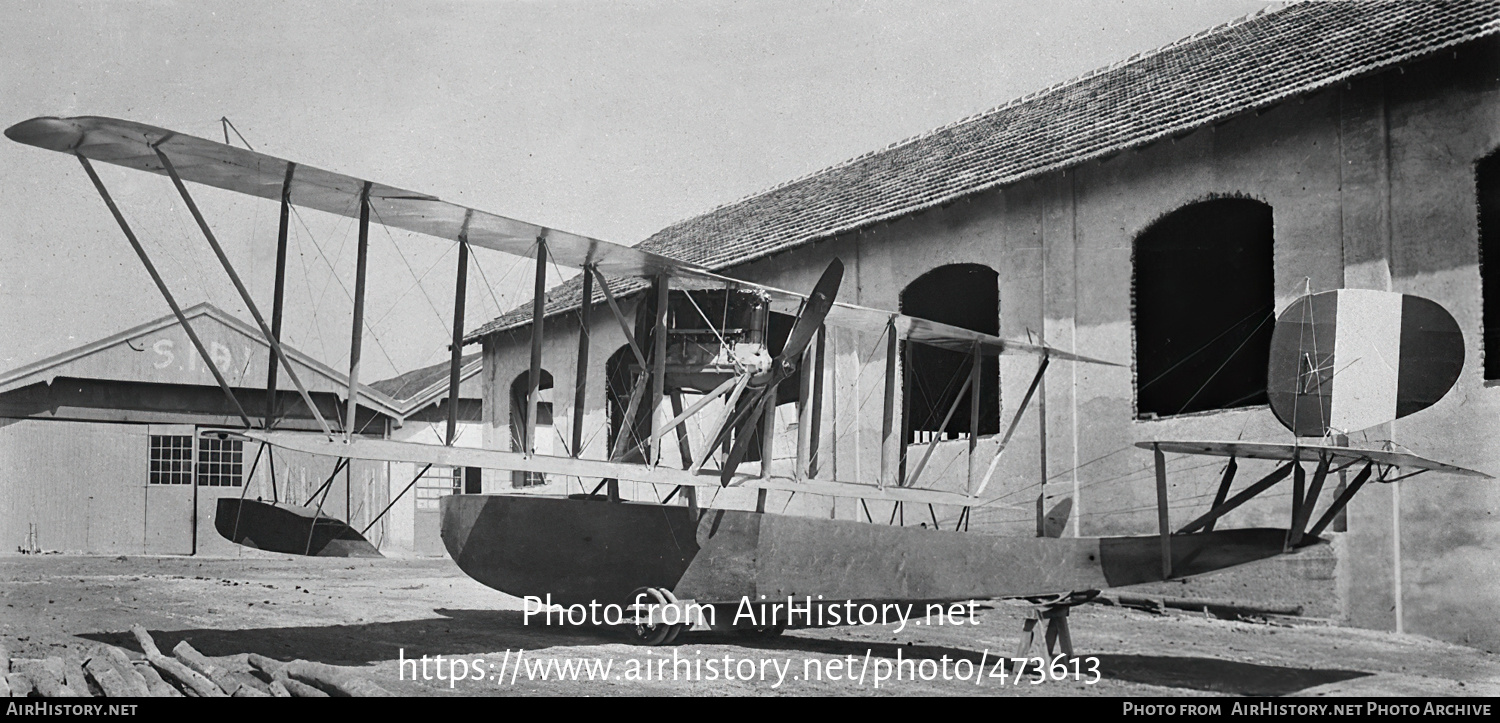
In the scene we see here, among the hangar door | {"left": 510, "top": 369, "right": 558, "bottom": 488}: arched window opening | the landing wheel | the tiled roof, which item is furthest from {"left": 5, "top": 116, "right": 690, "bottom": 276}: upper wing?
the hangar door

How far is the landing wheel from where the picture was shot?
979cm

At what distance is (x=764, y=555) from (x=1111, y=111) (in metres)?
8.85

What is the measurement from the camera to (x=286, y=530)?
9680 mm

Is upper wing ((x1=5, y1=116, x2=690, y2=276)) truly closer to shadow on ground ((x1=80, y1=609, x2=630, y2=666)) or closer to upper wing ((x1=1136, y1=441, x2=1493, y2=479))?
shadow on ground ((x1=80, y1=609, x2=630, y2=666))

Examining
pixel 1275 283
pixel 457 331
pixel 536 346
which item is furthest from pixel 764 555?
pixel 1275 283

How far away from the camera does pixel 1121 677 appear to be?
837 centimetres

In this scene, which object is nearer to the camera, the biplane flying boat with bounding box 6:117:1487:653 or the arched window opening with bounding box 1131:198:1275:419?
the biplane flying boat with bounding box 6:117:1487:653

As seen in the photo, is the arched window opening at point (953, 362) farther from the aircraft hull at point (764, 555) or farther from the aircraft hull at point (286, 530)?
the aircraft hull at point (286, 530)

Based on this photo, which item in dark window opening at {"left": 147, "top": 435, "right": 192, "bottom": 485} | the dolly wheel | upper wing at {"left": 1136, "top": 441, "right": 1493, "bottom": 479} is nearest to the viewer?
upper wing at {"left": 1136, "top": 441, "right": 1493, "bottom": 479}

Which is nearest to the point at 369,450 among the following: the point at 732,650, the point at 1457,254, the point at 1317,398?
the point at 732,650

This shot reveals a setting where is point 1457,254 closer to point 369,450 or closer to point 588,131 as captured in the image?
point 588,131

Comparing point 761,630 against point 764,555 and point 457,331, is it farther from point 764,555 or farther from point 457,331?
point 457,331

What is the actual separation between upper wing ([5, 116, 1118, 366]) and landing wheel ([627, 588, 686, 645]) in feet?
9.01
